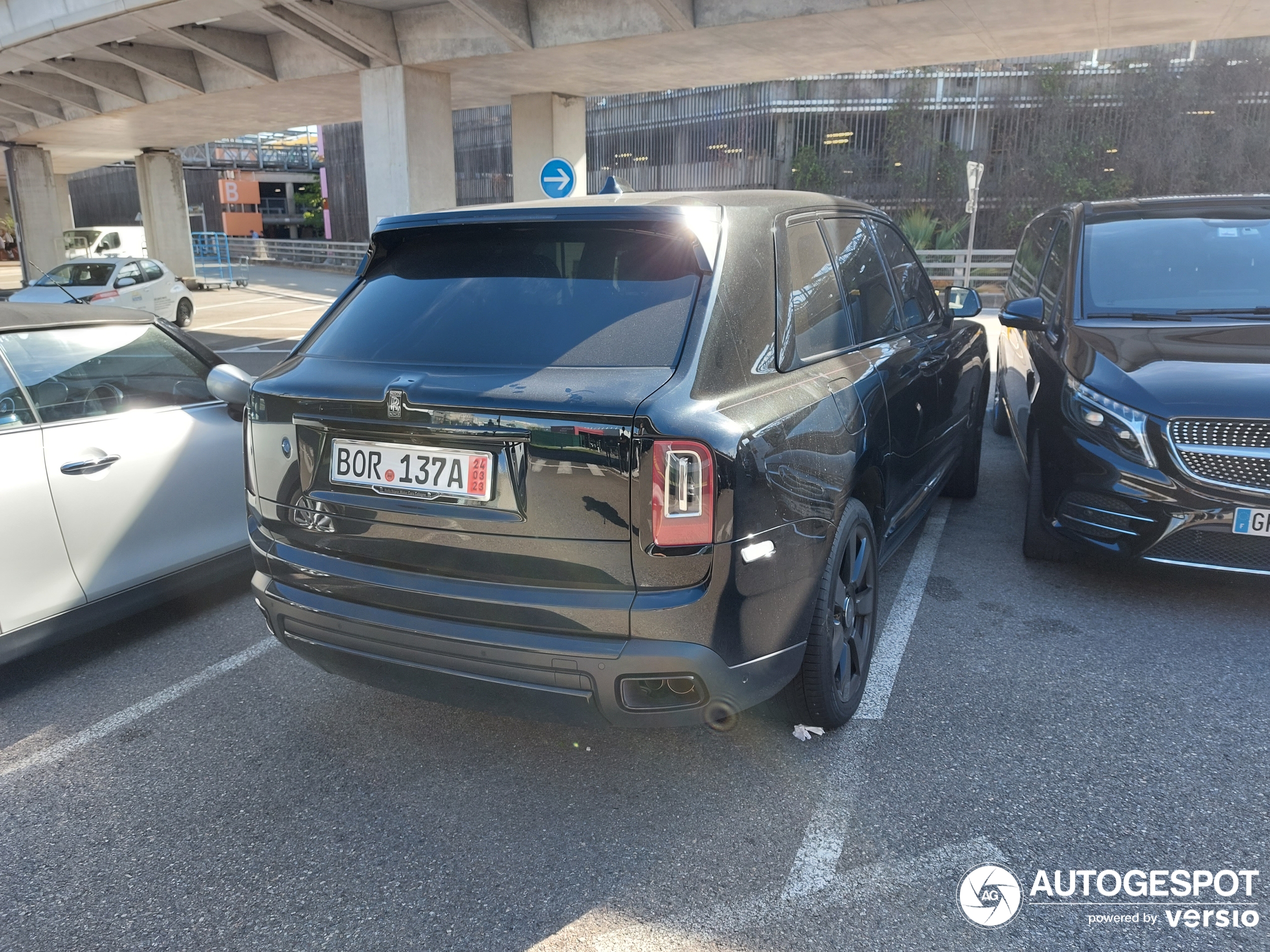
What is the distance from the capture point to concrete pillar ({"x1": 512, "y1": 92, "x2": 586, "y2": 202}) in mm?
16219

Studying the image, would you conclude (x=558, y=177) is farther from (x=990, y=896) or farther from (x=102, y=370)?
(x=990, y=896)

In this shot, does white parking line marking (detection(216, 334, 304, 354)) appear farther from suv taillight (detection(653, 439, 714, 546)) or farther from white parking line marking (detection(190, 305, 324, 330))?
suv taillight (detection(653, 439, 714, 546))

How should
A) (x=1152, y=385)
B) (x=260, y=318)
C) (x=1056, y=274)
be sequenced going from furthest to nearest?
(x=260, y=318) → (x=1056, y=274) → (x=1152, y=385)

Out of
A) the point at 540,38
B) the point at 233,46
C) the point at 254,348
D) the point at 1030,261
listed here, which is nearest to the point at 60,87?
the point at 233,46

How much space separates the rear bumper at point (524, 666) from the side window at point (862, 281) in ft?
4.79

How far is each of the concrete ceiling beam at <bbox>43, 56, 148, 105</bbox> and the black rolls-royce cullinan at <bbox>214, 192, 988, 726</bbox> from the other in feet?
63.5

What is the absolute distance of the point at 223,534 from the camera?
4461mm

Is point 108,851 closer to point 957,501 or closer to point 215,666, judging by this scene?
point 215,666

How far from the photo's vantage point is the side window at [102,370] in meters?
3.88

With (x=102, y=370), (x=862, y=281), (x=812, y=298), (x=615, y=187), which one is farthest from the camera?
(x=102, y=370)

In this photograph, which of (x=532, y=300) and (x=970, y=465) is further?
(x=970, y=465)

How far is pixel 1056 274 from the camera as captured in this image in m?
5.77

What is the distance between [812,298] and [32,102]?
26593 millimetres

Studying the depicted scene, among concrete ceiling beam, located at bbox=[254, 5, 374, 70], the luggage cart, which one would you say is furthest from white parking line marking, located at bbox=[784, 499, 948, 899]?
the luggage cart
